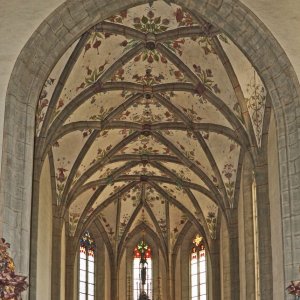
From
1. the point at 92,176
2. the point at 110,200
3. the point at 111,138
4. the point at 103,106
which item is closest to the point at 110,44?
the point at 103,106

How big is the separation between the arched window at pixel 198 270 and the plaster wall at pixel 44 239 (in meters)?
7.62

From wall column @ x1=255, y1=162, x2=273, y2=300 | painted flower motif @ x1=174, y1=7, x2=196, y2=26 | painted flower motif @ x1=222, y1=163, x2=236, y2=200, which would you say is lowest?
wall column @ x1=255, y1=162, x2=273, y2=300

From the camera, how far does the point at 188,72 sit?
24.7 meters

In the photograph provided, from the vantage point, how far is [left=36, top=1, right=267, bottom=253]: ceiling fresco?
23.4 m

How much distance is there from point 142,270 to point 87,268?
6.23ft

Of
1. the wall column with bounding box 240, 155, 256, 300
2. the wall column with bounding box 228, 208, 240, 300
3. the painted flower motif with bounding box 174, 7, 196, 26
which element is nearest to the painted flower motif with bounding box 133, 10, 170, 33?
the painted flower motif with bounding box 174, 7, 196, 26

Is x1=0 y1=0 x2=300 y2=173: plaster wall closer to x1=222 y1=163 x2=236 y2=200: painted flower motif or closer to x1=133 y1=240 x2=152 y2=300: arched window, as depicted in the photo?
x1=222 y1=163 x2=236 y2=200: painted flower motif

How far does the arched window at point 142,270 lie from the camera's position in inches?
1361

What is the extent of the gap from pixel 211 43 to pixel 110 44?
2.34 metres

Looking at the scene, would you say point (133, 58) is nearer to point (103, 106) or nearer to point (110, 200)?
point (103, 106)

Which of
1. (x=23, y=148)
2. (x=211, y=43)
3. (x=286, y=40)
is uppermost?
(x=211, y=43)

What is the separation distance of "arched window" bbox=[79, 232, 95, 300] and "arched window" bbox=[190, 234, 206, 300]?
3210 millimetres

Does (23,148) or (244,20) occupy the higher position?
(244,20)

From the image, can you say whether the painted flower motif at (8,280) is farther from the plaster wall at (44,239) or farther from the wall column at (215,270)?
the wall column at (215,270)
